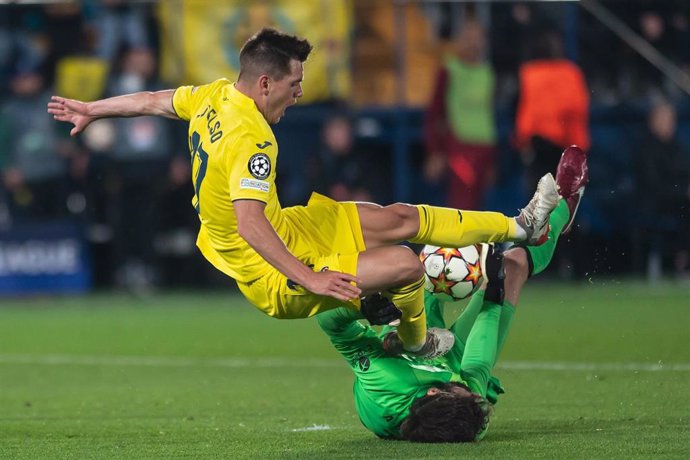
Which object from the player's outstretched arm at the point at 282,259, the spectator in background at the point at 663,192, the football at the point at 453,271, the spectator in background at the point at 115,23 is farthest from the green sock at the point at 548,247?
the spectator in background at the point at 115,23

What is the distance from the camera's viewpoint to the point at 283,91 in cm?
744

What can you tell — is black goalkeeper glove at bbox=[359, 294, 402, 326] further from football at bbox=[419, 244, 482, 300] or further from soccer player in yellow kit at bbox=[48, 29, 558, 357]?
football at bbox=[419, 244, 482, 300]

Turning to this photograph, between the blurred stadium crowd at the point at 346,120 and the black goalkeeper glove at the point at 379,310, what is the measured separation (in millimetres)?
9812

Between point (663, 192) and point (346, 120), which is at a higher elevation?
point (346, 120)

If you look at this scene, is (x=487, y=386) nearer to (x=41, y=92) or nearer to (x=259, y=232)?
(x=259, y=232)

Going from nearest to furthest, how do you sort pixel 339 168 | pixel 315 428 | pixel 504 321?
1. pixel 315 428
2. pixel 504 321
3. pixel 339 168

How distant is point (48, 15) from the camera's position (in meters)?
18.5

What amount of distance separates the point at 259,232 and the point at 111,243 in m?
11.5

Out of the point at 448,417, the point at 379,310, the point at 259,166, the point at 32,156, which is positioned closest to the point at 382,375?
the point at 379,310

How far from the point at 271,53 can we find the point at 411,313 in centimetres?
154

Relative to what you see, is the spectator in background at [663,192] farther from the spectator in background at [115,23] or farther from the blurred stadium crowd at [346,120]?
the spectator in background at [115,23]

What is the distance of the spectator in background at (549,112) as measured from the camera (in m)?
16.5

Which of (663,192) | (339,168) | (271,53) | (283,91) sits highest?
(271,53)

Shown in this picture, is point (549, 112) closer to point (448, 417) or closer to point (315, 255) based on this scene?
point (315, 255)
